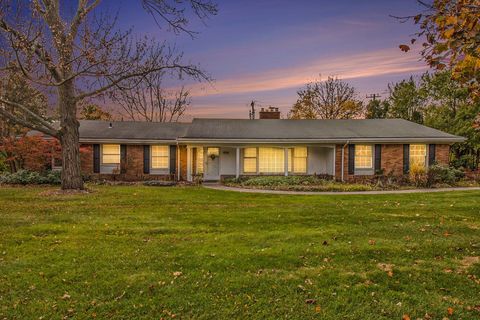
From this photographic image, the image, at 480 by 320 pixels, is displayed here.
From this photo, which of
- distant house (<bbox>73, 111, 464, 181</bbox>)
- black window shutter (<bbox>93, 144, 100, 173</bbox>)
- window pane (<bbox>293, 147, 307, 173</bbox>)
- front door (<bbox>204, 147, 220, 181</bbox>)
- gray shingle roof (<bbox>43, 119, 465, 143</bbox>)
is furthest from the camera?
window pane (<bbox>293, 147, 307, 173</bbox>)

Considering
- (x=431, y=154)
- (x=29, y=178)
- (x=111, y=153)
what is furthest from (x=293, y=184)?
(x=29, y=178)

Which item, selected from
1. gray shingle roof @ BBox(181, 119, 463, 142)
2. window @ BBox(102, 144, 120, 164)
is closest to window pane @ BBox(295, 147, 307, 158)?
gray shingle roof @ BBox(181, 119, 463, 142)

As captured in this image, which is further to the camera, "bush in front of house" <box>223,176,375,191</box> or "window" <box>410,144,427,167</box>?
"window" <box>410,144,427,167</box>

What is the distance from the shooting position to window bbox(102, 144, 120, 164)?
2033cm

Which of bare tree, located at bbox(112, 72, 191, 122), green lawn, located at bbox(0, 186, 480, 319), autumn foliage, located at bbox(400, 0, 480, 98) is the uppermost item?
bare tree, located at bbox(112, 72, 191, 122)

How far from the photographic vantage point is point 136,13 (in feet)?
48.0

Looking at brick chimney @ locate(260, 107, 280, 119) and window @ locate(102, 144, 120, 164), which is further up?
brick chimney @ locate(260, 107, 280, 119)

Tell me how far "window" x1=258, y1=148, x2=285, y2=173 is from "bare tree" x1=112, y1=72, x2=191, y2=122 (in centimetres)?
2072

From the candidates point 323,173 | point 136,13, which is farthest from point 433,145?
point 136,13

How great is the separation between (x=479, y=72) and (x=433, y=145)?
17.9 metres

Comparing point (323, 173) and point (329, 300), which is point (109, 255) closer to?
point (329, 300)

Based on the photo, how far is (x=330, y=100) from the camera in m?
40.5

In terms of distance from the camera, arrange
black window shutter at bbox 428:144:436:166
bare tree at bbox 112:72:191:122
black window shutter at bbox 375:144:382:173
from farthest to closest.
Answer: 1. bare tree at bbox 112:72:191:122
2. black window shutter at bbox 428:144:436:166
3. black window shutter at bbox 375:144:382:173

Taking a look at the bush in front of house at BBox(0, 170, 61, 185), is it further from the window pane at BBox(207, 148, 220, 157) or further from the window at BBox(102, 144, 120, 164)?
the window pane at BBox(207, 148, 220, 157)
